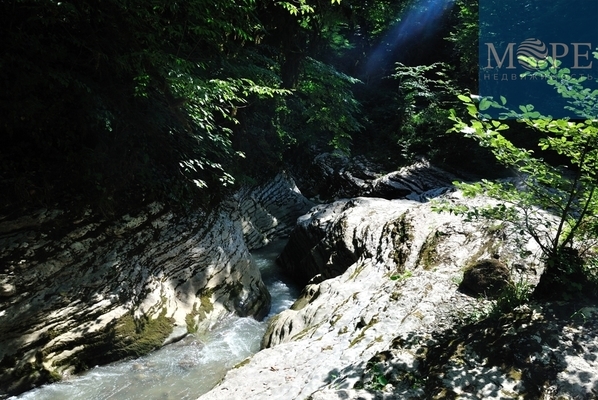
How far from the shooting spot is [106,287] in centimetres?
619

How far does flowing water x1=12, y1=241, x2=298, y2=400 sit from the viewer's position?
5105mm

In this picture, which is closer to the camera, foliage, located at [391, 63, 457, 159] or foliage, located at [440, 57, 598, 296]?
foliage, located at [440, 57, 598, 296]

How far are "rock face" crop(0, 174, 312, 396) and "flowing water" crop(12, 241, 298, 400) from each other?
8.4 inches

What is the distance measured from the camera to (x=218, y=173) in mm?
8648

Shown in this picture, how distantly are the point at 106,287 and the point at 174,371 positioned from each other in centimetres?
167

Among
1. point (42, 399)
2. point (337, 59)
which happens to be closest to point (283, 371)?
point (42, 399)

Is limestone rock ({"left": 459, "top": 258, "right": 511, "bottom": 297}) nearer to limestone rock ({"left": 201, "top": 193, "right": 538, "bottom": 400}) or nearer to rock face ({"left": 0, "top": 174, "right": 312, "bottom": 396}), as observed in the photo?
limestone rock ({"left": 201, "top": 193, "right": 538, "bottom": 400})

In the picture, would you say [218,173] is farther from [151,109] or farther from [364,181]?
[364,181]

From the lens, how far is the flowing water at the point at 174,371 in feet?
16.8

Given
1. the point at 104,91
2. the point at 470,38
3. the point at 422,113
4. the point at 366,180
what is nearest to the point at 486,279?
the point at 104,91

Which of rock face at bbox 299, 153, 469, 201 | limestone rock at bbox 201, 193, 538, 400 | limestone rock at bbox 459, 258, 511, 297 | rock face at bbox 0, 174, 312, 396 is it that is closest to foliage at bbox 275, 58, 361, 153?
rock face at bbox 299, 153, 469, 201

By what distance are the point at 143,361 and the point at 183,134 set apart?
393cm

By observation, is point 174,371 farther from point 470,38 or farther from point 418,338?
point 470,38

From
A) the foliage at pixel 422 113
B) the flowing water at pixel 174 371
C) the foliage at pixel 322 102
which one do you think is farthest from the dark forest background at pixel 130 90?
the foliage at pixel 422 113
